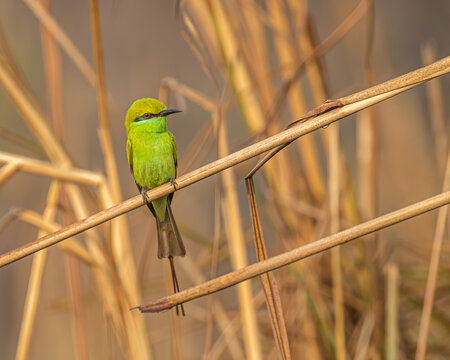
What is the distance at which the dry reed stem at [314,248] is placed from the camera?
0.83m

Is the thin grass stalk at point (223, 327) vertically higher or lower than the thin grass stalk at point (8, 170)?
lower

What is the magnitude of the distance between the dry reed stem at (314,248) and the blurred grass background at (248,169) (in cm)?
45

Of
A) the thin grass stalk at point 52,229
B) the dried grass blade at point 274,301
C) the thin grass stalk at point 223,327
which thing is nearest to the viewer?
the dried grass blade at point 274,301

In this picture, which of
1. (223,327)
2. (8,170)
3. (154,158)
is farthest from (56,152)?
(223,327)

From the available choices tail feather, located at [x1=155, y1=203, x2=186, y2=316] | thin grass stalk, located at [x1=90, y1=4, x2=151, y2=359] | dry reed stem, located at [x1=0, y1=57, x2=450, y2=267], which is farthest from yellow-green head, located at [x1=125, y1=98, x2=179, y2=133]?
dry reed stem, located at [x1=0, y1=57, x2=450, y2=267]

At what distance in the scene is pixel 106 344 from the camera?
5.28 feet

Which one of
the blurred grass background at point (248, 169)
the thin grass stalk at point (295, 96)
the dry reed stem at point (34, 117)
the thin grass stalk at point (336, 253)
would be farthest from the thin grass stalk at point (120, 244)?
the thin grass stalk at point (295, 96)

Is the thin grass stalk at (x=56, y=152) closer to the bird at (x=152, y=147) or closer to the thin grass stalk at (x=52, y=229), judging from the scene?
the thin grass stalk at (x=52, y=229)

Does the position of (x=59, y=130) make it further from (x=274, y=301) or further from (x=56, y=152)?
(x=274, y=301)

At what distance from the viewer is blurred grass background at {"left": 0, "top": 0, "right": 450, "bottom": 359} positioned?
164 cm

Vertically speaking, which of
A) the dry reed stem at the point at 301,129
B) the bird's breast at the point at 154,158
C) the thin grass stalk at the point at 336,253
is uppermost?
the bird's breast at the point at 154,158

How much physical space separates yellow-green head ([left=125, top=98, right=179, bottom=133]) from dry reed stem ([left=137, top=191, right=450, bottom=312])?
818 mm

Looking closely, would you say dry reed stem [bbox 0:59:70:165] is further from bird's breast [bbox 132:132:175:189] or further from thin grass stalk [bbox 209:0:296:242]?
thin grass stalk [bbox 209:0:296:242]

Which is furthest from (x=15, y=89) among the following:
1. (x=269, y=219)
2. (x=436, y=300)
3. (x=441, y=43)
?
(x=441, y=43)
